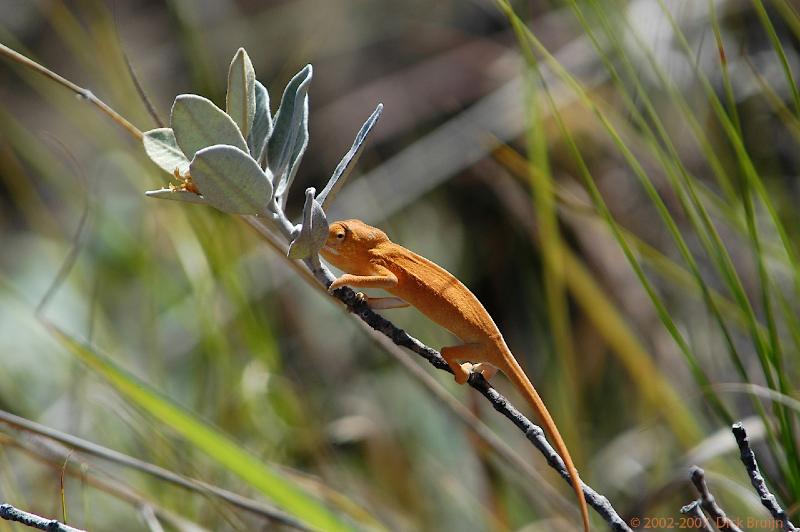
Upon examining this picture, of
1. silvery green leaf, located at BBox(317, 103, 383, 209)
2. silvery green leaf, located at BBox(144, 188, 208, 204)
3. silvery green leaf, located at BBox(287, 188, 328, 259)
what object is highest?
silvery green leaf, located at BBox(317, 103, 383, 209)

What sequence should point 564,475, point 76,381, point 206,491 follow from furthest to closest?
point 76,381 → point 206,491 → point 564,475

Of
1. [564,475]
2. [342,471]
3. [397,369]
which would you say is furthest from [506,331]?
[564,475]

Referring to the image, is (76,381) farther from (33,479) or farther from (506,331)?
(506,331)

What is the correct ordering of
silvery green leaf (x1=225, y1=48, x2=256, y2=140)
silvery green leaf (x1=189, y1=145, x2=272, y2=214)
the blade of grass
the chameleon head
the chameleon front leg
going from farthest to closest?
1. the chameleon head
2. the chameleon front leg
3. the blade of grass
4. silvery green leaf (x1=225, y1=48, x2=256, y2=140)
5. silvery green leaf (x1=189, y1=145, x2=272, y2=214)

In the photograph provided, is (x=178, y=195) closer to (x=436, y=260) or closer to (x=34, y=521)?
(x=34, y=521)

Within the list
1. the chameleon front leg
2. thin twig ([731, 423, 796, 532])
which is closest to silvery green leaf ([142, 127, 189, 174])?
the chameleon front leg

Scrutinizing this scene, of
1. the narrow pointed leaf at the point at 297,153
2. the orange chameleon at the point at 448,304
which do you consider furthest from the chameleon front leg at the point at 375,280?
the narrow pointed leaf at the point at 297,153

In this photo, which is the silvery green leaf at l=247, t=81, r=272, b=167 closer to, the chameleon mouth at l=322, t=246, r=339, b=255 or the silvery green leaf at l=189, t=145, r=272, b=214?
the silvery green leaf at l=189, t=145, r=272, b=214
